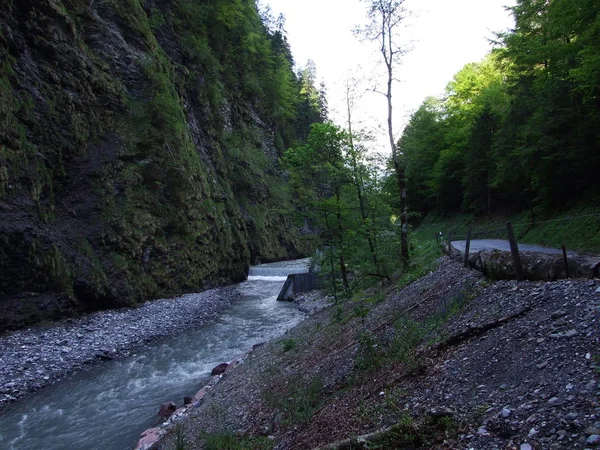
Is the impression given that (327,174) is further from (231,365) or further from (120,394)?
(120,394)

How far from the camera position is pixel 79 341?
501 inches

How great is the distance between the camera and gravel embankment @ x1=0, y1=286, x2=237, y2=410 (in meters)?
10.3

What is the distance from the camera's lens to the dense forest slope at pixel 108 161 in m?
14.0

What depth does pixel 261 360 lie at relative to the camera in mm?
10375

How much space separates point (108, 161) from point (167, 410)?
45.7 feet

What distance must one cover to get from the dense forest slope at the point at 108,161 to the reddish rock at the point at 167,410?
23.8 feet

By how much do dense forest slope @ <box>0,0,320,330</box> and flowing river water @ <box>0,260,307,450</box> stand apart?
162 inches

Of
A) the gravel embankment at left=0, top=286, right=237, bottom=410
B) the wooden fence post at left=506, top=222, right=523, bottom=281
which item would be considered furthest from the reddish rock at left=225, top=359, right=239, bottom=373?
the wooden fence post at left=506, top=222, right=523, bottom=281

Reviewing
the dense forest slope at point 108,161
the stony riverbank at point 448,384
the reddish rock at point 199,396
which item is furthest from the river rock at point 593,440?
the dense forest slope at point 108,161

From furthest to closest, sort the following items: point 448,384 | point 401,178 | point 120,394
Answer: point 401,178 < point 120,394 < point 448,384

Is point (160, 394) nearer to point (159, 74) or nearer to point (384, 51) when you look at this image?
point (384, 51)

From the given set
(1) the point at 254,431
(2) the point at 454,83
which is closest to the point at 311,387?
(1) the point at 254,431

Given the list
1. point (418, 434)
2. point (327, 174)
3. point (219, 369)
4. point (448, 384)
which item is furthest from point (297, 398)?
point (327, 174)

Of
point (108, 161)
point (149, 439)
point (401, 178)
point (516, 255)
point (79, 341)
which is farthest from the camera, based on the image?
point (108, 161)
